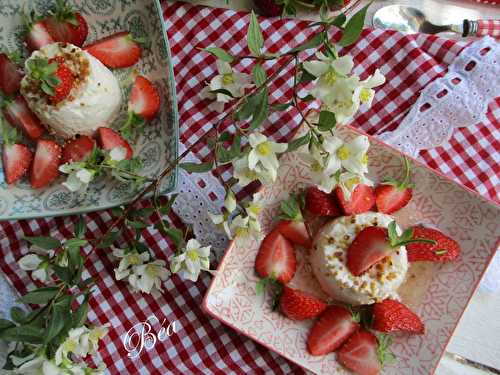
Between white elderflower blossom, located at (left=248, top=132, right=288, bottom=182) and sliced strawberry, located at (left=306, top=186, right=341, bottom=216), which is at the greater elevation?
white elderflower blossom, located at (left=248, top=132, right=288, bottom=182)

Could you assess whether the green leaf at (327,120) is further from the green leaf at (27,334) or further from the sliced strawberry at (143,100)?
the green leaf at (27,334)

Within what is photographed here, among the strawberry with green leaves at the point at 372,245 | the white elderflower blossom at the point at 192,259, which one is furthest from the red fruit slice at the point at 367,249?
the white elderflower blossom at the point at 192,259

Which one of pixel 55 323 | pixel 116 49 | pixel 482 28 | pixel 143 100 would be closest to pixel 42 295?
pixel 55 323

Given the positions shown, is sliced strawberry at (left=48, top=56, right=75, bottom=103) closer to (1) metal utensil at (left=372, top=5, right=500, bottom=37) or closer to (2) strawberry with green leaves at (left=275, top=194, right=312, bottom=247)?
(2) strawberry with green leaves at (left=275, top=194, right=312, bottom=247)

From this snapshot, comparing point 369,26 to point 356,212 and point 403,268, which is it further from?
point 403,268

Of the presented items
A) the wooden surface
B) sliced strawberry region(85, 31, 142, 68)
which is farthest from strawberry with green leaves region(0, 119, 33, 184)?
the wooden surface

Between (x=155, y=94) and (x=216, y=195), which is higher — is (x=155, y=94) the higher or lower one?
the higher one

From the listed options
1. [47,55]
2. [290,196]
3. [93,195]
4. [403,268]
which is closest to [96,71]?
[47,55]
